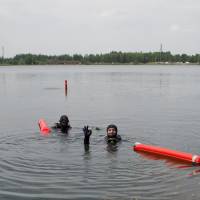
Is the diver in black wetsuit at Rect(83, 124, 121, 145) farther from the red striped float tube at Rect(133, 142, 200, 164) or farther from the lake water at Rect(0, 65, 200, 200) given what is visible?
the red striped float tube at Rect(133, 142, 200, 164)

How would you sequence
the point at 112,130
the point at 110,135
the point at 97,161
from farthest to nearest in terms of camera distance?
the point at 110,135, the point at 112,130, the point at 97,161

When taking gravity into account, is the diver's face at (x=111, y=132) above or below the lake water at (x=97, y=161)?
above

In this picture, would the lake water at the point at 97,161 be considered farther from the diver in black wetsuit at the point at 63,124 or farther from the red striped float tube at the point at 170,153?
the diver in black wetsuit at the point at 63,124

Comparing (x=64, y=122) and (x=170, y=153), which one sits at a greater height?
(x=64, y=122)

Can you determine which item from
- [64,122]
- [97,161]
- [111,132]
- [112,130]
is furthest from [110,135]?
[64,122]

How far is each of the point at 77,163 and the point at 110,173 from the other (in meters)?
A: 1.69

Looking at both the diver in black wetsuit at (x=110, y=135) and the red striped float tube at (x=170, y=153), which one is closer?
the red striped float tube at (x=170, y=153)

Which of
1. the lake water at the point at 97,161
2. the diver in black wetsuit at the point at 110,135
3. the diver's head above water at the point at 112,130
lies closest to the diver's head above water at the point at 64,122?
the lake water at the point at 97,161

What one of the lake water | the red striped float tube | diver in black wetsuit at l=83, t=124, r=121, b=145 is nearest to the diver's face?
diver in black wetsuit at l=83, t=124, r=121, b=145

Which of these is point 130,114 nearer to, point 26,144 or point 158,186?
point 26,144

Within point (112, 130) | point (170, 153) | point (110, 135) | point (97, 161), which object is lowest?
point (97, 161)

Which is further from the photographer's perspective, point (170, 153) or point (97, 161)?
point (170, 153)

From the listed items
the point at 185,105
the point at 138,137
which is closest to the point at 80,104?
the point at 185,105

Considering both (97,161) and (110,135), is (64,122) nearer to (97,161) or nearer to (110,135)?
(110,135)
